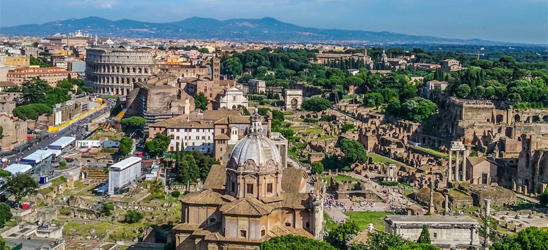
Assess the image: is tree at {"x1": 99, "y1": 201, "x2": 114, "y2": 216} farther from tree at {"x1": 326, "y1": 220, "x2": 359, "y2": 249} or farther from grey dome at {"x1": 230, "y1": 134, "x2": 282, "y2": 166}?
tree at {"x1": 326, "y1": 220, "x2": 359, "y2": 249}

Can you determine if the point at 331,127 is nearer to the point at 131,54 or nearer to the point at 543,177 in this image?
the point at 543,177

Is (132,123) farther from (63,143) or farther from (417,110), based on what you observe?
(417,110)

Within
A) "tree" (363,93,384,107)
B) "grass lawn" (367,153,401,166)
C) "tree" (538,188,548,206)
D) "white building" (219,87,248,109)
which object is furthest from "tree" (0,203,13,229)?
"tree" (363,93,384,107)

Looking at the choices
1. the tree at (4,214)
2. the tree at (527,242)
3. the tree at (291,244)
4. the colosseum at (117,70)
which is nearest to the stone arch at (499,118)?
the tree at (527,242)

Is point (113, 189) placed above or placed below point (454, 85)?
Result: below

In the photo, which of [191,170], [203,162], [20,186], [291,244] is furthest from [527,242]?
[20,186]

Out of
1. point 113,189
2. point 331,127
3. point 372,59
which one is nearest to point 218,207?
point 113,189
